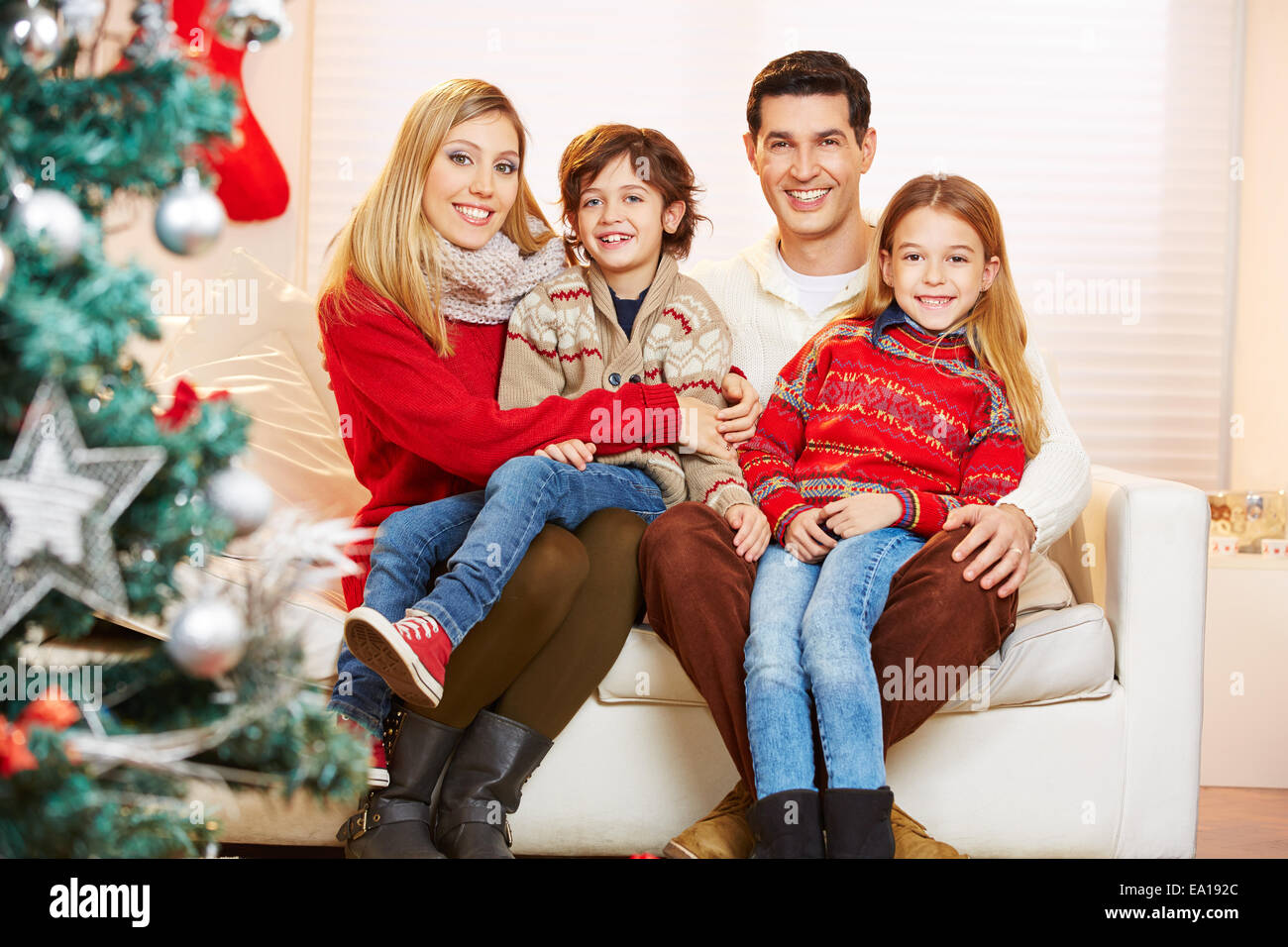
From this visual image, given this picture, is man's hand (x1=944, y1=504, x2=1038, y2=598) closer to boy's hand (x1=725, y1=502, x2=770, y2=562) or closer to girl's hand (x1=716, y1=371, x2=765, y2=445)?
boy's hand (x1=725, y1=502, x2=770, y2=562)

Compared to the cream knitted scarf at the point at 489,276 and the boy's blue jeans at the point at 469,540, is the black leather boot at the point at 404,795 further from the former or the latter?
the cream knitted scarf at the point at 489,276

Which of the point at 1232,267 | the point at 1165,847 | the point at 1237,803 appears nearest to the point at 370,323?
the point at 1165,847

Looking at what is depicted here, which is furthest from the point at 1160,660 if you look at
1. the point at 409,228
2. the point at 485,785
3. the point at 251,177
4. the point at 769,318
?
the point at 251,177

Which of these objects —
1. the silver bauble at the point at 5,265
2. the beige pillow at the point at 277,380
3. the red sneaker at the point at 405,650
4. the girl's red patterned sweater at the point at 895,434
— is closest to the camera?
the silver bauble at the point at 5,265

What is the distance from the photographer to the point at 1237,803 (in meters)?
2.10

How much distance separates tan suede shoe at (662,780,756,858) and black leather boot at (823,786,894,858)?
0.18 m

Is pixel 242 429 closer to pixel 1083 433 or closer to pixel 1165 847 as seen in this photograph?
pixel 1165 847

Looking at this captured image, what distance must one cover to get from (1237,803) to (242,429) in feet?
6.56

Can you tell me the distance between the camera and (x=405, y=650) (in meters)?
1.28

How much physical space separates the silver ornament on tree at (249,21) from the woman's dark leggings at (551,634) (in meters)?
0.80

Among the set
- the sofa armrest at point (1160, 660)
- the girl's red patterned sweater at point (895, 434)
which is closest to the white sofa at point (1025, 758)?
the sofa armrest at point (1160, 660)

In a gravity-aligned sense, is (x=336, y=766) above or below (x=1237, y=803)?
above

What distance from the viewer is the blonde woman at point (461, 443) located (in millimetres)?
1467
